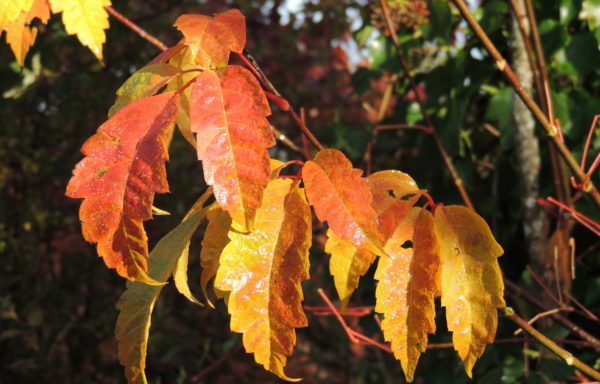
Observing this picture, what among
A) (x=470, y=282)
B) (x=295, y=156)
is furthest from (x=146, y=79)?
(x=295, y=156)

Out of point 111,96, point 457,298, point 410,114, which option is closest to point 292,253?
point 457,298

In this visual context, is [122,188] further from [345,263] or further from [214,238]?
[345,263]

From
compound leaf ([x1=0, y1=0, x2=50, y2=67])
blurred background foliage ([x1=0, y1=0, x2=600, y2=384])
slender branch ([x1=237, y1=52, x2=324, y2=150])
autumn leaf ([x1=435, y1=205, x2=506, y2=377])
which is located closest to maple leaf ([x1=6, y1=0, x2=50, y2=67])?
compound leaf ([x1=0, y1=0, x2=50, y2=67])

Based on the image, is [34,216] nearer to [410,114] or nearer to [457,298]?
[410,114]

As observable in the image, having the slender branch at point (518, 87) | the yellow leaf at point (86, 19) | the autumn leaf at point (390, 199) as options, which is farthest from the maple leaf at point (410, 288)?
the yellow leaf at point (86, 19)

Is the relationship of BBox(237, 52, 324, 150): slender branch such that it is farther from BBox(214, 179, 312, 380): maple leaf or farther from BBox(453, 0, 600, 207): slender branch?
BBox(453, 0, 600, 207): slender branch
